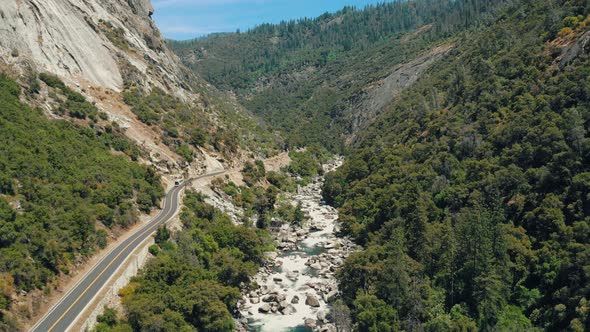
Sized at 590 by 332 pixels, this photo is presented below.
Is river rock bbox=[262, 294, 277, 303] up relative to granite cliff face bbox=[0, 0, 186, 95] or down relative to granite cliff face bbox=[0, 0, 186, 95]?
down

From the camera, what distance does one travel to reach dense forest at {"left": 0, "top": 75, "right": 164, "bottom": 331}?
41.6m

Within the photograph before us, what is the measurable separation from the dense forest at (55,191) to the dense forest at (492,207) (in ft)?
99.9

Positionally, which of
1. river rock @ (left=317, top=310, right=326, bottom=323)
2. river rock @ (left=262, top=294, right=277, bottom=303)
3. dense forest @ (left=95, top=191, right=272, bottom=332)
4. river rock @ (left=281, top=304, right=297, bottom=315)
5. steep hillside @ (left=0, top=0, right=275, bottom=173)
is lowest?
river rock @ (left=317, top=310, right=326, bottom=323)

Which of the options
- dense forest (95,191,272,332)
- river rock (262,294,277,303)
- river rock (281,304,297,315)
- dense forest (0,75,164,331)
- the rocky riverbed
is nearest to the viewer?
dense forest (95,191,272,332)

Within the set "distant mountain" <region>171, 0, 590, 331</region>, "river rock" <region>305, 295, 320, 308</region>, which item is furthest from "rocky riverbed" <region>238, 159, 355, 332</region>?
"distant mountain" <region>171, 0, 590, 331</region>

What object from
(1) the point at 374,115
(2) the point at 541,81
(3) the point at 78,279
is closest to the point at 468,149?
(2) the point at 541,81

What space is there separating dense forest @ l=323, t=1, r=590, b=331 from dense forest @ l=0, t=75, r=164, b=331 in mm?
30440

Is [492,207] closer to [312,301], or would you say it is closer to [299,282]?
[312,301]

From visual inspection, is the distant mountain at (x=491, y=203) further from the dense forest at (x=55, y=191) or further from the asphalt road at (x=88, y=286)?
the dense forest at (x=55, y=191)

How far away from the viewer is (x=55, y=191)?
171 ft

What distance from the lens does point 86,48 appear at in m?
91.7

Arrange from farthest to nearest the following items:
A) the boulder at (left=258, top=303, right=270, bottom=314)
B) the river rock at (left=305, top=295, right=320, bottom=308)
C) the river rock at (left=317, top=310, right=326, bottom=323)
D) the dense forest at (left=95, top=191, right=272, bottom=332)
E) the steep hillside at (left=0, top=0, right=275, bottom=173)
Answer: the steep hillside at (left=0, top=0, right=275, bottom=173) → the river rock at (left=305, top=295, right=320, bottom=308) → the boulder at (left=258, top=303, right=270, bottom=314) → the river rock at (left=317, top=310, right=326, bottom=323) → the dense forest at (left=95, top=191, right=272, bottom=332)

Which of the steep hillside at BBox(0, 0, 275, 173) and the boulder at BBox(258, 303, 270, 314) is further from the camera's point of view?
the steep hillside at BBox(0, 0, 275, 173)

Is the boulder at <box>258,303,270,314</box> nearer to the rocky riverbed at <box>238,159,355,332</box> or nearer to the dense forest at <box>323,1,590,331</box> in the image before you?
the rocky riverbed at <box>238,159,355,332</box>
